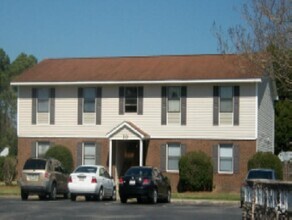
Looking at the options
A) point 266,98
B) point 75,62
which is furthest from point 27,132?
point 266,98

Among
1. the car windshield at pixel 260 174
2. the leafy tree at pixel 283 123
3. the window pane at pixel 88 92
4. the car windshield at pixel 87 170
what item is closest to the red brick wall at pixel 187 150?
the window pane at pixel 88 92

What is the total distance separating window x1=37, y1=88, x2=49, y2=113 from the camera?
→ 46.8m

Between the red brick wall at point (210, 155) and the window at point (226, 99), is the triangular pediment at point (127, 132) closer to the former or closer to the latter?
the red brick wall at point (210, 155)

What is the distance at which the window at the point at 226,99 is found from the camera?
4320 centimetres

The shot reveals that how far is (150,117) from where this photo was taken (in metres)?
44.9

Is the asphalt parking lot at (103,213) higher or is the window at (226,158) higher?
the window at (226,158)

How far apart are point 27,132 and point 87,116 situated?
13.6ft

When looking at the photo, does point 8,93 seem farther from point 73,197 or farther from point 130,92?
point 73,197

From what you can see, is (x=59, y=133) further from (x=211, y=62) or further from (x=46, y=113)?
(x=211, y=62)

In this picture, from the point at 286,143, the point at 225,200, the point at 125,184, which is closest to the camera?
Result: the point at 125,184

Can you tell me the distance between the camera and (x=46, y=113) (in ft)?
153

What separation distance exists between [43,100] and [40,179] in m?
12.7

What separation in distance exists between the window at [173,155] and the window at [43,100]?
8161 mm

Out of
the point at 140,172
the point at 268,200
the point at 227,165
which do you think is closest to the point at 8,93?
the point at 227,165
